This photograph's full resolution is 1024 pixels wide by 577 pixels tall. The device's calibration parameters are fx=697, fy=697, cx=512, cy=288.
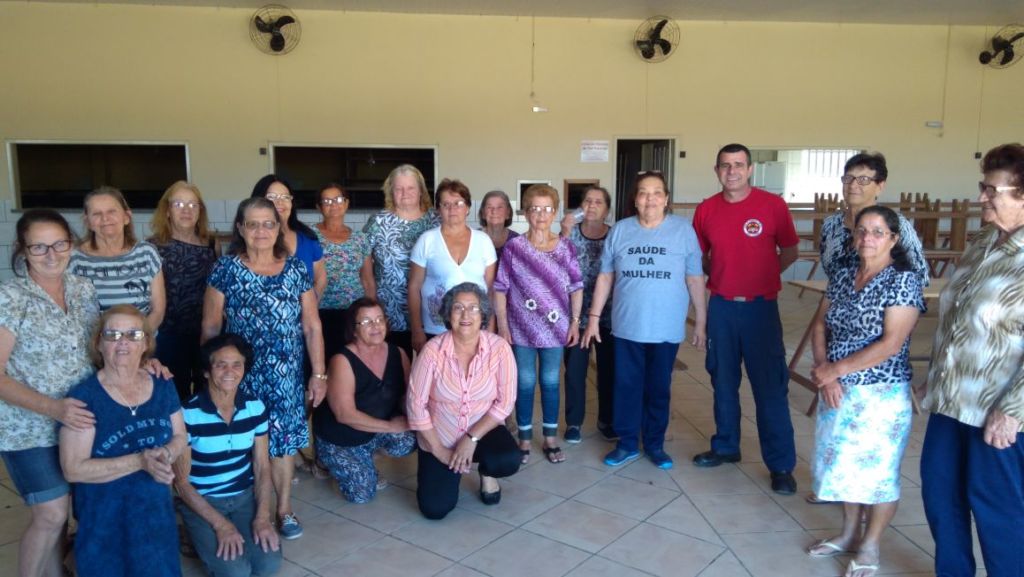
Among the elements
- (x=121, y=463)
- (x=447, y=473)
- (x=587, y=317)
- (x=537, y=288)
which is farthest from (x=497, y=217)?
(x=121, y=463)

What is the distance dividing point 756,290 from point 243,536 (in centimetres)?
218

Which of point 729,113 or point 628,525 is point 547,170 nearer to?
point 729,113

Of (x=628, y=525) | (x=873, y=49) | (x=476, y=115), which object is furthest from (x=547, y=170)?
(x=628, y=525)

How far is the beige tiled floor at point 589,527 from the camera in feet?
7.81

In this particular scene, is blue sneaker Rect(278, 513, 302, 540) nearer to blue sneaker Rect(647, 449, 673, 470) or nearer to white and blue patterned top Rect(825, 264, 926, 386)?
blue sneaker Rect(647, 449, 673, 470)

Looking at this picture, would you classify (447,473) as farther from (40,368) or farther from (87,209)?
(87,209)

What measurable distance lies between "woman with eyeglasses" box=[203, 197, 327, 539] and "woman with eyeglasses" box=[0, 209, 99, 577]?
18.6 inches

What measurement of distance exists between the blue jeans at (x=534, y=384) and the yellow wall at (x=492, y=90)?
500 cm

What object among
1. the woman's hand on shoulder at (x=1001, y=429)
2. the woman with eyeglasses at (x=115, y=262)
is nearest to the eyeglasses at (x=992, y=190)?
the woman's hand on shoulder at (x=1001, y=429)

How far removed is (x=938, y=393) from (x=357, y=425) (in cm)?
Answer: 202

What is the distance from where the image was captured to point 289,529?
257 centimetres

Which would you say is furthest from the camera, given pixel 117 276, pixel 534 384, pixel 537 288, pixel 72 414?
pixel 534 384

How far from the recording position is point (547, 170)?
8.09 m

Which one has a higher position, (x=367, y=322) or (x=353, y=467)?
(x=367, y=322)
